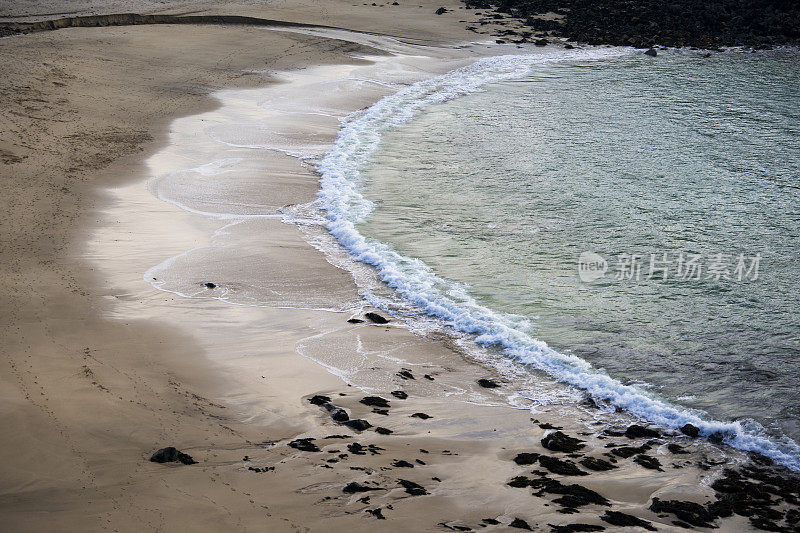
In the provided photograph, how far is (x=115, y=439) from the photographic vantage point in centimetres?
606

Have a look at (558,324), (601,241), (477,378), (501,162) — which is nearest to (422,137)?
(501,162)

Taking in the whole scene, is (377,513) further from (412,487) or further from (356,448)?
(356,448)

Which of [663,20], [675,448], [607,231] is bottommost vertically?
[675,448]

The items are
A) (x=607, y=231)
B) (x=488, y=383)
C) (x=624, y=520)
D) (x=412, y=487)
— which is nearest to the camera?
(x=624, y=520)

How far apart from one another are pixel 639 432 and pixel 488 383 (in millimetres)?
1662

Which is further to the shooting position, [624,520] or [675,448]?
[675,448]

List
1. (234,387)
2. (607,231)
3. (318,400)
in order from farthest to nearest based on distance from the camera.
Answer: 1. (607,231)
2. (234,387)
3. (318,400)

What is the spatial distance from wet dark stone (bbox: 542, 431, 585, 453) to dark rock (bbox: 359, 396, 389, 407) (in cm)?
159

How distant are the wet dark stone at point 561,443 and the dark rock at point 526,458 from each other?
231 millimetres

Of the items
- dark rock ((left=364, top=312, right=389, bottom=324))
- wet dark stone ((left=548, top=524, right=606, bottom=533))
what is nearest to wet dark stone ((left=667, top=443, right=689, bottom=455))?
wet dark stone ((left=548, top=524, right=606, bottom=533))

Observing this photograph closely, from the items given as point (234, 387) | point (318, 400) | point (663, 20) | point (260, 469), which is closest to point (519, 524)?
point (260, 469)

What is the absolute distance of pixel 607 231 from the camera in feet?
40.8

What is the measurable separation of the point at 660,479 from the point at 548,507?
125cm

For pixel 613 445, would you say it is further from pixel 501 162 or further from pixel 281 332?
pixel 501 162
